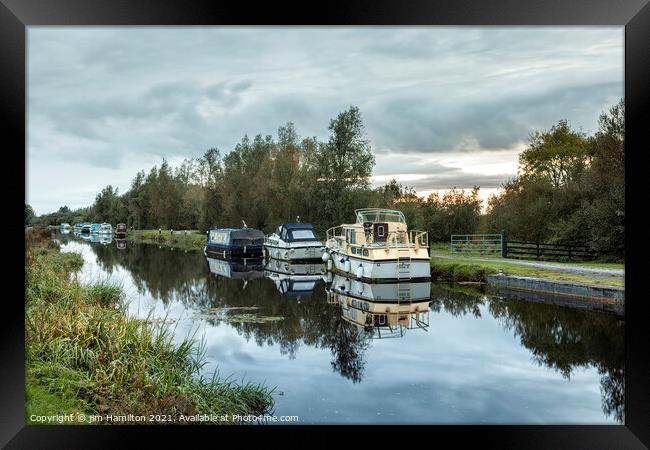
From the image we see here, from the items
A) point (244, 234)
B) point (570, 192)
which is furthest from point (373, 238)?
point (244, 234)

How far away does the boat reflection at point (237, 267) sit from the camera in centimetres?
1649

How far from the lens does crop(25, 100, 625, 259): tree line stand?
11.1 metres

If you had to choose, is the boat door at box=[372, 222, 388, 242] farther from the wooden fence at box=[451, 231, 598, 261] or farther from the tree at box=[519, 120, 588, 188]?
the tree at box=[519, 120, 588, 188]

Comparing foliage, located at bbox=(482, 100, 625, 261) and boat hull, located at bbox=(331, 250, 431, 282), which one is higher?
foliage, located at bbox=(482, 100, 625, 261)

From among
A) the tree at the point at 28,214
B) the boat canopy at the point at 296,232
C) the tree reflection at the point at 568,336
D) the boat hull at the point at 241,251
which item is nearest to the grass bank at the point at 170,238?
the boat hull at the point at 241,251

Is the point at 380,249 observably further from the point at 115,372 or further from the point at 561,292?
the point at 115,372

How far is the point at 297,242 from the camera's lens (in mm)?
17922

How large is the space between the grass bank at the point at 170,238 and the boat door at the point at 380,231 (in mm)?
8674

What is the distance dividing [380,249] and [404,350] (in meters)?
4.95

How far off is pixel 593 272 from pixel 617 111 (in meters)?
3.40

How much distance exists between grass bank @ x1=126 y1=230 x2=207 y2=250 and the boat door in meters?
8.67

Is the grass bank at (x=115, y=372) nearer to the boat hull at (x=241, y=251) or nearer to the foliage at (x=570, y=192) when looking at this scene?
the foliage at (x=570, y=192)

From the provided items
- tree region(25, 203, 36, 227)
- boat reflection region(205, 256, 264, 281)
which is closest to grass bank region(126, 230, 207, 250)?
boat reflection region(205, 256, 264, 281)

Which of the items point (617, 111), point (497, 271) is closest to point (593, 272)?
point (497, 271)
